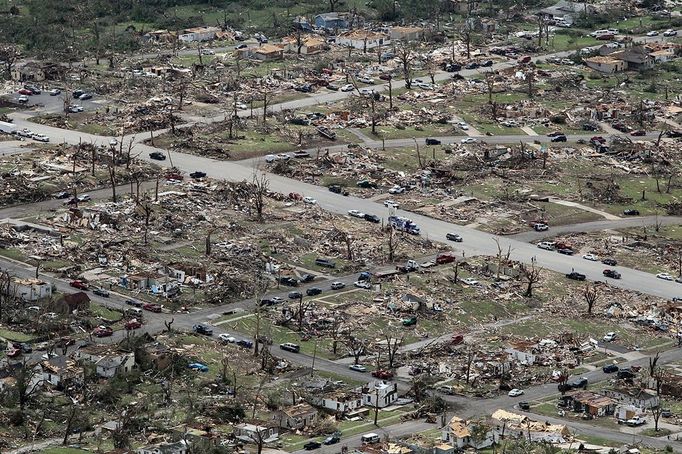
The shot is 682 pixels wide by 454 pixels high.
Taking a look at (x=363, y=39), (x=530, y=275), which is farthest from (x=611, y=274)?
(x=363, y=39)

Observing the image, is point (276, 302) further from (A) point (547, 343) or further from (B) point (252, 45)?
(B) point (252, 45)

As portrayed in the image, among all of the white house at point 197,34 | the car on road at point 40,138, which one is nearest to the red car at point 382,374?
the car on road at point 40,138

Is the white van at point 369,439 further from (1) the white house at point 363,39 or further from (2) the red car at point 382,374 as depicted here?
(1) the white house at point 363,39

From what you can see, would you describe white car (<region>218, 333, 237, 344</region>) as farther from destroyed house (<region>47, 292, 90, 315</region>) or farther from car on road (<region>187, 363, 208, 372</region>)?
destroyed house (<region>47, 292, 90, 315</region>)

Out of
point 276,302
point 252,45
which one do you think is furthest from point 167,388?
point 252,45

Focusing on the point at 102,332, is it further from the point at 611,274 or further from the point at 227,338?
the point at 611,274
